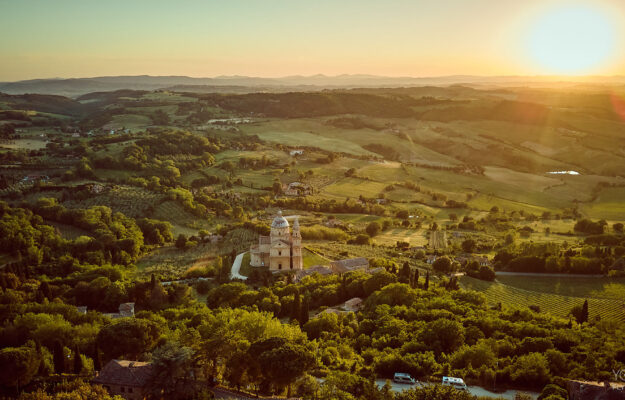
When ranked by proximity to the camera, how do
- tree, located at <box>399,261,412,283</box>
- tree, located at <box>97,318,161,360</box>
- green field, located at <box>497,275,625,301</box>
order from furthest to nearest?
tree, located at <box>399,261,412,283</box>
green field, located at <box>497,275,625,301</box>
tree, located at <box>97,318,161,360</box>

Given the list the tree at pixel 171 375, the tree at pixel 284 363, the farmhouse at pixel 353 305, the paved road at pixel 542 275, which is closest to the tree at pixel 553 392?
the tree at pixel 284 363

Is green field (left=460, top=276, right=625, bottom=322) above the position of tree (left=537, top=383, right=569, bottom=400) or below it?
below

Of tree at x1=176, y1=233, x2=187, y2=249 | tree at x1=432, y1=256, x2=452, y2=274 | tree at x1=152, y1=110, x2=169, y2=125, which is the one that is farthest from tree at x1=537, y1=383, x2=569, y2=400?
tree at x1=152, y1=110, x2=169, y2=125

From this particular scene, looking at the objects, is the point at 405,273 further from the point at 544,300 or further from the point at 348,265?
the point at 544,300

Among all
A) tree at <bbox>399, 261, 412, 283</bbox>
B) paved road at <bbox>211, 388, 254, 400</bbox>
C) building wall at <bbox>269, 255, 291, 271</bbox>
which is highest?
paved road at <bbox>211, 388, 254, 400</bbox>

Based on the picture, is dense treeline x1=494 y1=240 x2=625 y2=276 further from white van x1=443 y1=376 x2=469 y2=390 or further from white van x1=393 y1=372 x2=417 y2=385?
white van x1=393 y1=372 x2=417 y2=385

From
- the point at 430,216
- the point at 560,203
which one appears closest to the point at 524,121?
the point at 560,203

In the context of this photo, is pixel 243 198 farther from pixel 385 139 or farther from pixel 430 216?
pixel 385 139
